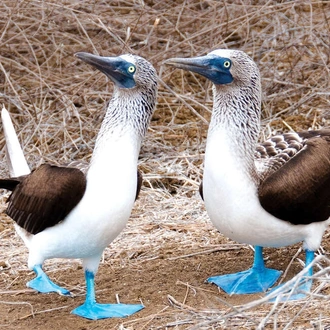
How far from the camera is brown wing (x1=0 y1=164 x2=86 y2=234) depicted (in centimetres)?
465

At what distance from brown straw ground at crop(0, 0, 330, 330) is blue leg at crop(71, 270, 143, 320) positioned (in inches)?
2.2

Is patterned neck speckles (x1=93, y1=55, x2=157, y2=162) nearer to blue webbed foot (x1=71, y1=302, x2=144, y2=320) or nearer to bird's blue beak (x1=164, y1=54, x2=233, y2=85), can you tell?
bird's blue beak (x1=164, y1=54, x2=233, y2=85)

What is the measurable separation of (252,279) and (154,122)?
330 cm

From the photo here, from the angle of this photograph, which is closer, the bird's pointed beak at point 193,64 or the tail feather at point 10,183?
the bird's pointed beak at point 193,64

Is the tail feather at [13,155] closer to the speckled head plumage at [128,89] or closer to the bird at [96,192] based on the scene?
the bird at [96,192]

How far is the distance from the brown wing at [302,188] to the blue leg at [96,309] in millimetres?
1011

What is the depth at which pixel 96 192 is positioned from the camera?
4.59 meters

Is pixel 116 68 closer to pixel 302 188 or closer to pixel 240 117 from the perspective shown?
pixel 240 117

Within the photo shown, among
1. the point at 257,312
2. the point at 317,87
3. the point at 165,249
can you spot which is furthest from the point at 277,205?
the point at 317,87

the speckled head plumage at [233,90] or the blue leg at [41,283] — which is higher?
the speckled head plumage at [233,90]

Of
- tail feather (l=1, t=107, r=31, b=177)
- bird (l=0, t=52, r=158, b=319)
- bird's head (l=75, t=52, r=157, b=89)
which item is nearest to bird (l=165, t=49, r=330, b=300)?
bird's head (l=75, t=52, r=157, b=89)

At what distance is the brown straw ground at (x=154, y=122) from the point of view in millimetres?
5219

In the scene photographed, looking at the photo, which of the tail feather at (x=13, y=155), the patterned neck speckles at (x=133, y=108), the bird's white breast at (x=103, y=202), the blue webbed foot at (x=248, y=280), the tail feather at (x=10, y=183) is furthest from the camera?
the tail feather at (x=13, y=155)

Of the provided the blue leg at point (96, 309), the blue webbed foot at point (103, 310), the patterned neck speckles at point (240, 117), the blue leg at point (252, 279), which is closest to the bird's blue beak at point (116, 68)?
the patterned neck speckles at point (240, 117)
